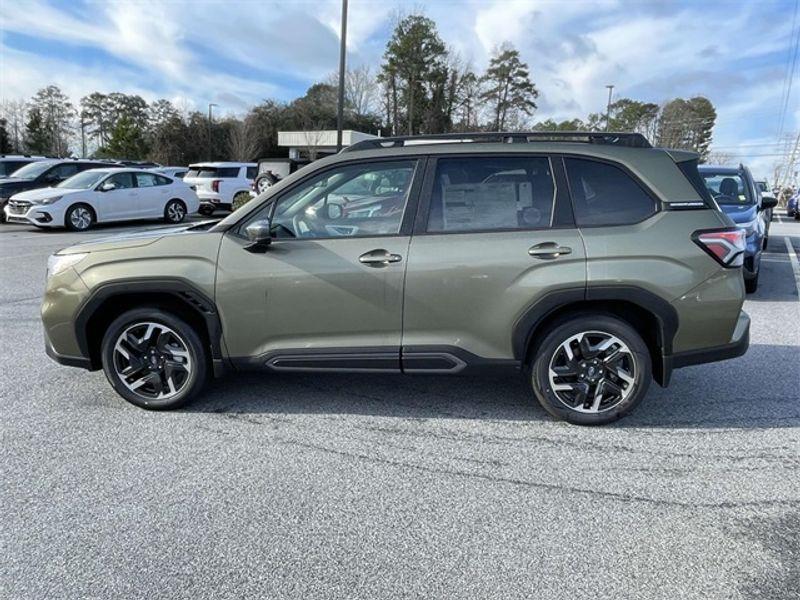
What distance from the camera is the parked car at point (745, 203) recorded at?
7551 mm

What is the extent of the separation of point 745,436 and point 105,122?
241 ft

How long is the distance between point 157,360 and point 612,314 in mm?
3075

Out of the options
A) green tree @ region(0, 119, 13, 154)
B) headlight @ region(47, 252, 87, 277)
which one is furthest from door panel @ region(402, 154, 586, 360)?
green tree @ region(0, 119, 13, 154)

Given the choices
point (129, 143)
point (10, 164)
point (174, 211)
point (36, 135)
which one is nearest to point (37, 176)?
point (10, 164)

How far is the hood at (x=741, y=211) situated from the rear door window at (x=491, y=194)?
17.0 feet

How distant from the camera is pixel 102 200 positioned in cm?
1456

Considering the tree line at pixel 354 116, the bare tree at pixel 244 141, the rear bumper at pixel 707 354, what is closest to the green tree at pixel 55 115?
the tree line at pixel 354 116

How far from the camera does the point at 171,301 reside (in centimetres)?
392

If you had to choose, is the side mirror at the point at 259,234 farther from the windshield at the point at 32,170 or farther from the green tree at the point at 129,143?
the green tree at the point at 129,143

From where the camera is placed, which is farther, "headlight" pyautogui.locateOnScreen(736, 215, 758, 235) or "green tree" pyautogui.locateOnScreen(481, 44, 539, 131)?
"green tree" pyautogui.locateOnScreen(481, 44, 539, 131)

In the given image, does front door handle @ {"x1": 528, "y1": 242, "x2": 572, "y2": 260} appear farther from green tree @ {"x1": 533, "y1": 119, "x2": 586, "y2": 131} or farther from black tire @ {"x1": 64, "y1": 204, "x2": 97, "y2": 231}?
green tree @ {"x1": 533, "y1": 119, "x2": 586, "y2": 131}

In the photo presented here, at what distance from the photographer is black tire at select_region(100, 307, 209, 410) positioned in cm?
386

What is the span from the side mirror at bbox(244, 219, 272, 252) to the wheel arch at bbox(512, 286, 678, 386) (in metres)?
1.66

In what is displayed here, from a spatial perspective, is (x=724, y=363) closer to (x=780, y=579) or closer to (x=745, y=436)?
(x=745, y=436)
